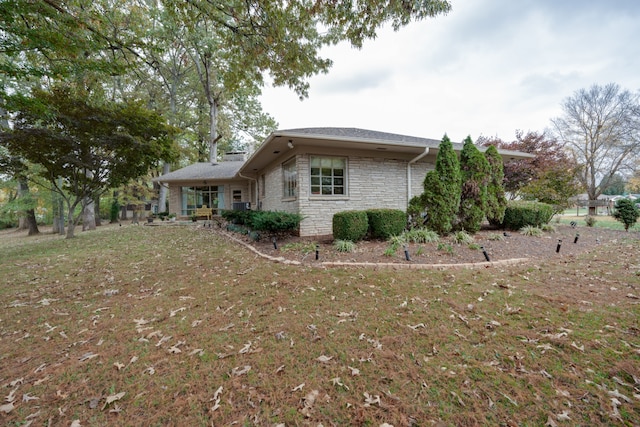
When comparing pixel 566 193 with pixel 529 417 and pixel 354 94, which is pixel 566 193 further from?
pixel 529 417

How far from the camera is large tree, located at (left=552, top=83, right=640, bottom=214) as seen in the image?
1797cm

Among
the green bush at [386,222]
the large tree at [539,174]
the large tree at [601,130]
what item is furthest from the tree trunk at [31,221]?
the large tree at [601,130]

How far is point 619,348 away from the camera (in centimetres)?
224

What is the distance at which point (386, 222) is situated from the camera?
638 cm

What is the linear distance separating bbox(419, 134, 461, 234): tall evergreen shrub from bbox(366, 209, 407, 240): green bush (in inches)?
35.6

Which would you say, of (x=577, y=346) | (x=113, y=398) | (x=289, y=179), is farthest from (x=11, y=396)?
(x=289, y=179)

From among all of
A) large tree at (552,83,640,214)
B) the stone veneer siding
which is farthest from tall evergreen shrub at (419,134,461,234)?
large tree at (552,83,640,214)

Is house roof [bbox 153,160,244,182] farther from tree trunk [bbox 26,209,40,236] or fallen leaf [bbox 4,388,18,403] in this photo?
fallen leaf [bbox 4,388,18,403]

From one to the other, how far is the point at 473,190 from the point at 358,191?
324 centimetres

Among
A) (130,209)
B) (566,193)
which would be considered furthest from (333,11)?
(130,209)

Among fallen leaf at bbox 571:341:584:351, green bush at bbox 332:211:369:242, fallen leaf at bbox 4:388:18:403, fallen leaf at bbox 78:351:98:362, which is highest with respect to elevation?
green bush at bbox 332:211:369:242

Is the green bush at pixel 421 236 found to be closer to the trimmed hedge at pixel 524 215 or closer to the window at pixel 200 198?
the trimmed hedge at pixel 524 215

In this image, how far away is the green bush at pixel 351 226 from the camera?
6.05 m

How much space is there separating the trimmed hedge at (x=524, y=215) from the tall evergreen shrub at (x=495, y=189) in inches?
22.3
